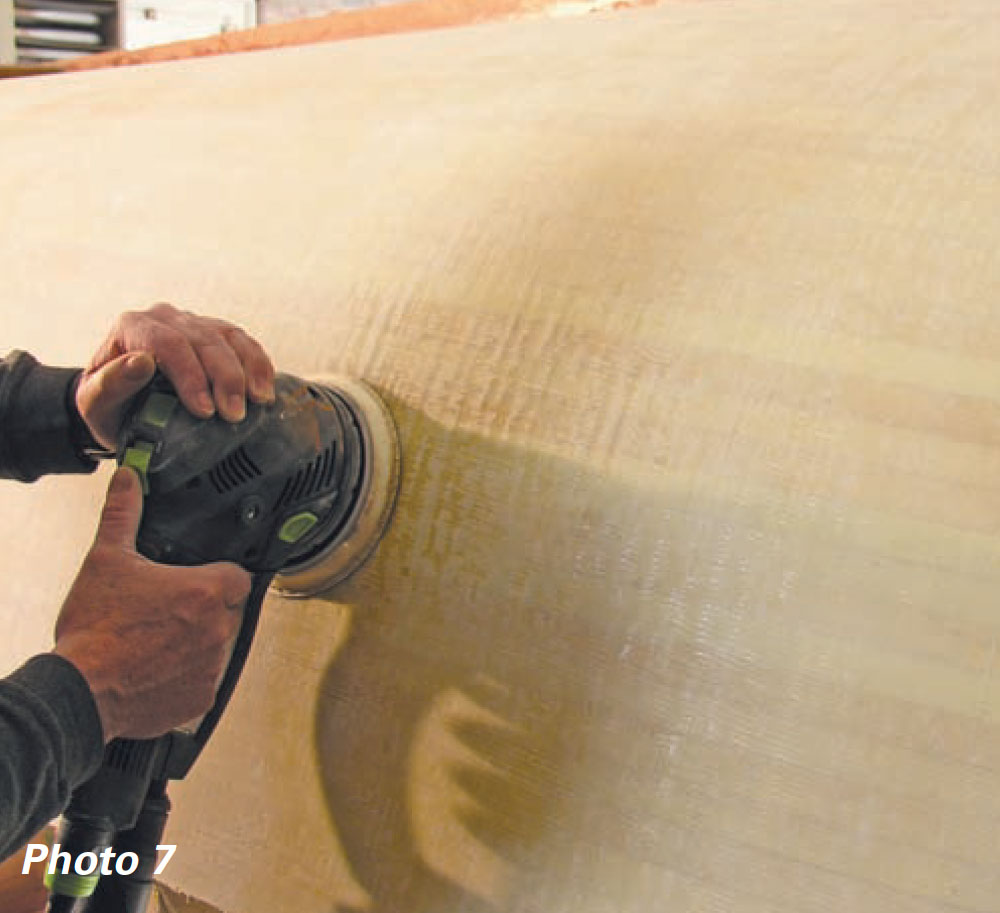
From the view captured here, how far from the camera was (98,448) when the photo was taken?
0.80m

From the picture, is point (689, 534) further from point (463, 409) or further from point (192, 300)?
point (192, 300)

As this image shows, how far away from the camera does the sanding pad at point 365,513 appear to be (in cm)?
75

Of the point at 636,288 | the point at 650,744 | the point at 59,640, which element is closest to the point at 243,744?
the point at 59,640

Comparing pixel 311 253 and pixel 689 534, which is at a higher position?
pixel 311 253

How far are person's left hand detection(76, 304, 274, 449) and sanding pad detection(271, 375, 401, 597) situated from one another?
0.27 ft

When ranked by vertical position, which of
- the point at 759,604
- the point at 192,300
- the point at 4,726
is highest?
the point at 192,300

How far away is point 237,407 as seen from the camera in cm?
68

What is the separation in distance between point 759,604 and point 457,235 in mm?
333

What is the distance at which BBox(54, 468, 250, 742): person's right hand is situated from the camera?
0.66m

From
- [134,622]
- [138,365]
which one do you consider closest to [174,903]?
[134,622]

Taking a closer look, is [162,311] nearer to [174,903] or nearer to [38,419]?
[38,419]

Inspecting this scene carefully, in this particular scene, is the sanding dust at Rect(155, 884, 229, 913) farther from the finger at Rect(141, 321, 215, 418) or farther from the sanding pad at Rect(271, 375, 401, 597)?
the finger at Rect(141, 321, 215, 418)

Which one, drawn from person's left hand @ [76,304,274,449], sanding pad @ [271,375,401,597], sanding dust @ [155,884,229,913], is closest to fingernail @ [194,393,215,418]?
person's left hand @ [76,304,274,449]

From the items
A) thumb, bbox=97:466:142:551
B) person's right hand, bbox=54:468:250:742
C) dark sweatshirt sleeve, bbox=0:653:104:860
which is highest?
thumb, bbox=97:466:142:551
